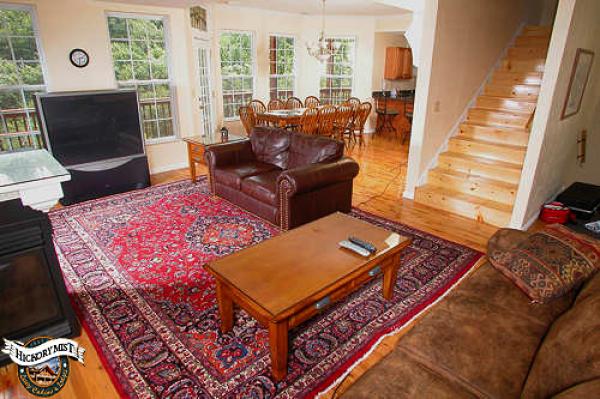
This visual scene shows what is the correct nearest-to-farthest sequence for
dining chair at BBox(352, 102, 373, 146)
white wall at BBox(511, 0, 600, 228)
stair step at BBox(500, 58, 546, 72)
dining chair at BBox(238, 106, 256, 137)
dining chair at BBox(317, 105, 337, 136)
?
white wall at BBox(511, 0, 600, 228) → stair step at BBox(500, 58, 546, 72) → dining chair at BBox(238, 106, 256, 137) → dining chair at BBox(317, 105, 337, 136) → dining chair at BBox(352, 102, 373, 146)

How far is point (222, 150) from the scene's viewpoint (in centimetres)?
426

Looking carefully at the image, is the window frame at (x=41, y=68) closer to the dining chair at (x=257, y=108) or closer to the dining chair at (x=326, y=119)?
the dining chair at (x=257, y=108)

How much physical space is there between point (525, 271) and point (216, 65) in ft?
19.5

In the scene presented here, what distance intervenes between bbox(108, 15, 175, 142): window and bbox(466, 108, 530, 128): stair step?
14.0ft

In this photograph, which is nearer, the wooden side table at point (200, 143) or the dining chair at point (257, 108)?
the wooden side table at point (200, 143)

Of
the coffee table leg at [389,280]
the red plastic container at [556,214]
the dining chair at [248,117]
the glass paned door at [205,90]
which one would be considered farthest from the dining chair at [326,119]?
the coffee table leg at [389,280]

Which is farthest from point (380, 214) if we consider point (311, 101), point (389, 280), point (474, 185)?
point (311, 101)

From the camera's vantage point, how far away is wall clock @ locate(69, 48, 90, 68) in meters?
4.43

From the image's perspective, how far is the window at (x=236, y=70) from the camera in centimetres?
713

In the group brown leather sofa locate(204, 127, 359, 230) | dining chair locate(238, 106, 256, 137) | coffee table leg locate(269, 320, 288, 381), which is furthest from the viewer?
dining chair locate(238, 106, 256, 137)

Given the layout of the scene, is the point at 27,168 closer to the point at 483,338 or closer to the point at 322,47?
the point at 483,338

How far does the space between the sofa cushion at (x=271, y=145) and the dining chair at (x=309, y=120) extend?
6.84 feet

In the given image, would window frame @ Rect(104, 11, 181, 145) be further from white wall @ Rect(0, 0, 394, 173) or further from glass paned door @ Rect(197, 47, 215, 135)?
glass paned door @ Rect(197, 47, 215, 135)

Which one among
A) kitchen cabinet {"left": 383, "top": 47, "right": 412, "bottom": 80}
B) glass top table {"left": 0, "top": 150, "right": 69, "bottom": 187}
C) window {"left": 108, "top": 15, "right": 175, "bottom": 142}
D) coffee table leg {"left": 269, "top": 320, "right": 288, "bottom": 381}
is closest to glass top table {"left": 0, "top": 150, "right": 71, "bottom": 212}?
glass top table {"left": 0, "top": 150, "right": 69, "bottom": 187}
